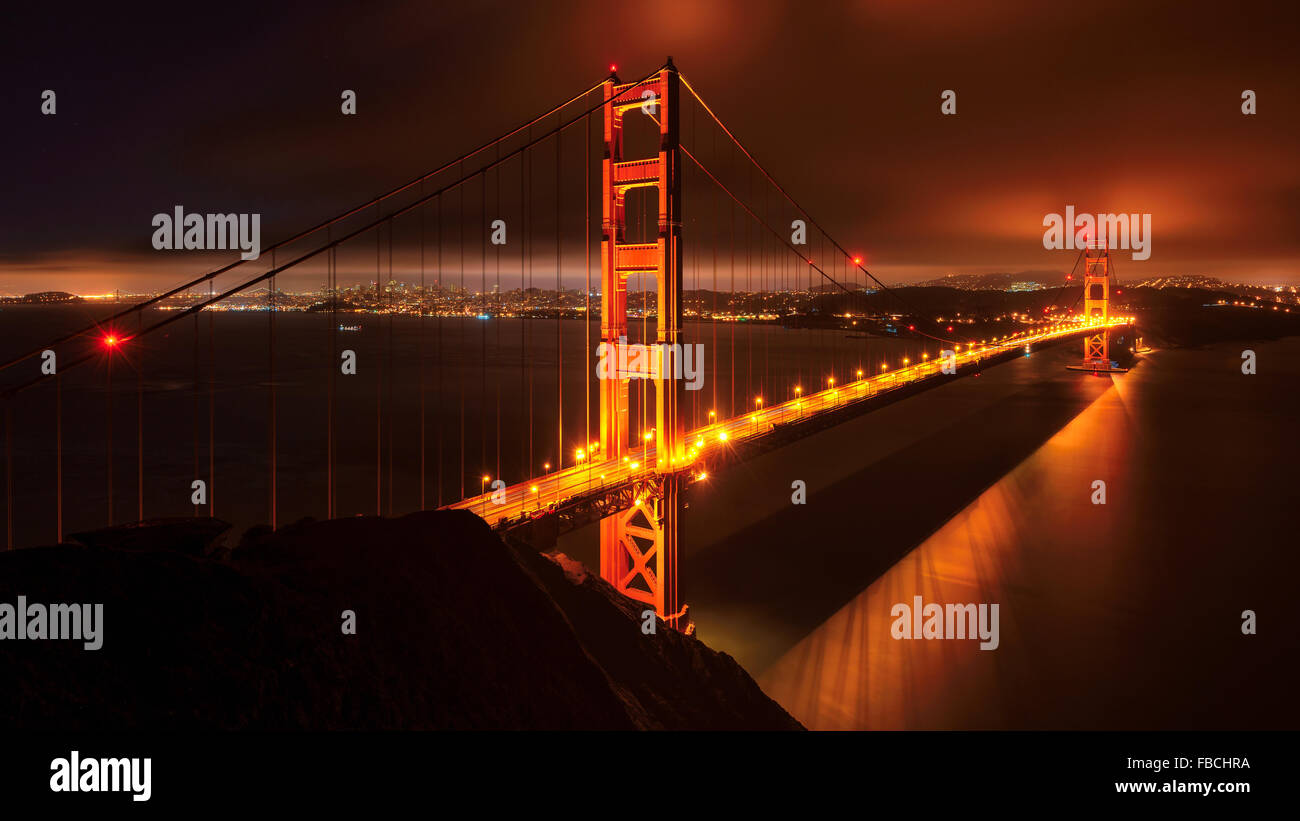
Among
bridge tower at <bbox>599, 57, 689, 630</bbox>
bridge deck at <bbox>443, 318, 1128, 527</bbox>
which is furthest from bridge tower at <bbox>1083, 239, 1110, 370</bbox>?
bridge tower at <bbox>599, 57, 689, 630</bbox>

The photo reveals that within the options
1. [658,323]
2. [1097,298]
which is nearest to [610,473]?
[658,323]

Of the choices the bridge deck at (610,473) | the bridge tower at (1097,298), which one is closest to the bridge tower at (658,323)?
the bridge deck at (610,473)

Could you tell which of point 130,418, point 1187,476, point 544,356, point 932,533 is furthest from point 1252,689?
point 544,356

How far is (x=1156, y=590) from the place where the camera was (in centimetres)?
2130

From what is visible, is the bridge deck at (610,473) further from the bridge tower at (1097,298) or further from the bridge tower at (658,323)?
the bridge tower at (1097,298)

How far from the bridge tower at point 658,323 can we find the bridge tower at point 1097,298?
8712cm

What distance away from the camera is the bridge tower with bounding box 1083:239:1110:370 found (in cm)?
8956

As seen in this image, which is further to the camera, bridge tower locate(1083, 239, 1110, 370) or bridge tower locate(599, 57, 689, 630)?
bridge tower locate(1083, 239, 1110, 370)

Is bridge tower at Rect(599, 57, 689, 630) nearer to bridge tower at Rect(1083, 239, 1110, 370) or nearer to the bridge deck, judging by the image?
the bridge deck

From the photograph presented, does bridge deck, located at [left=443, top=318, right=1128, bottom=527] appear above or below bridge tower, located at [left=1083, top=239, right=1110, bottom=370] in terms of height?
below

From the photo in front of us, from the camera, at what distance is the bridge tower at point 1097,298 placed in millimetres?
89562

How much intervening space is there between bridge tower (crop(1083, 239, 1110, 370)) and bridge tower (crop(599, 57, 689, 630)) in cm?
8712
